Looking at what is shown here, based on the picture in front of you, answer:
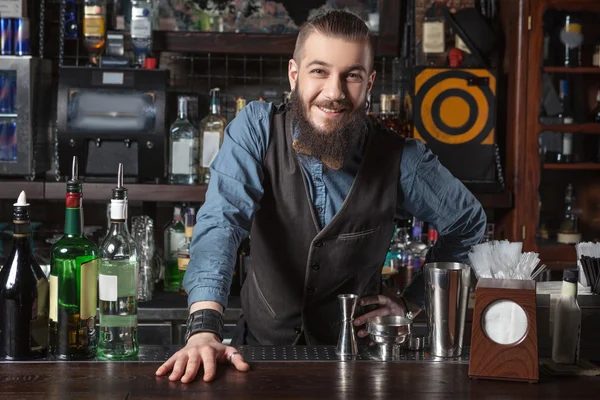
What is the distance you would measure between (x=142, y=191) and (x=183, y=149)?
0.75 ft

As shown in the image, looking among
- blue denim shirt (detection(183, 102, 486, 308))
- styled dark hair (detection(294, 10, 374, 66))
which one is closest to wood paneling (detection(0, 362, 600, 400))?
blue denim shirt (detection(183, 102, 486, 308))

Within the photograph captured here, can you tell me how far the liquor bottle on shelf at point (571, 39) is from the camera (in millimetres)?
3324

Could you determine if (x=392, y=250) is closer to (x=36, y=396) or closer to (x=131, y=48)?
(x=131, y=48)

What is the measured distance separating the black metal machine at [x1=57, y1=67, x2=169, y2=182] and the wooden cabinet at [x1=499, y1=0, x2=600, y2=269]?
1403 millimetres

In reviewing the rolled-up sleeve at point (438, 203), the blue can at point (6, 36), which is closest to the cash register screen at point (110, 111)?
the blue can at point (6, 36)

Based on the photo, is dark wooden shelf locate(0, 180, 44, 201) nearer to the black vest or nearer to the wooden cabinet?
the black vest

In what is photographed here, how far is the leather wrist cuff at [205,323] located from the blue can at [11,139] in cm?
192

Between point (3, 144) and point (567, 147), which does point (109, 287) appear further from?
point (567, 147)

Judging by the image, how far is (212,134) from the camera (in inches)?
126

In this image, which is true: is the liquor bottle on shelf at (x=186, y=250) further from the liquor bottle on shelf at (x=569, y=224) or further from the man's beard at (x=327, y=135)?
the liquor bottle on shelf at (x=569, y=224)

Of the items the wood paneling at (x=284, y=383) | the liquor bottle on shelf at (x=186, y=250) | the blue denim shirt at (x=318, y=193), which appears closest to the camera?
the wood paneling at (x=284, y=383)

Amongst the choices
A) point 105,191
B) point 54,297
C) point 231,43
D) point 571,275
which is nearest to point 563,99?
point 231,43

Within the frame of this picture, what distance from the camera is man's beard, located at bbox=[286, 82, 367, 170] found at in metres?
1.88

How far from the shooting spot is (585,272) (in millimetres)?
1633
